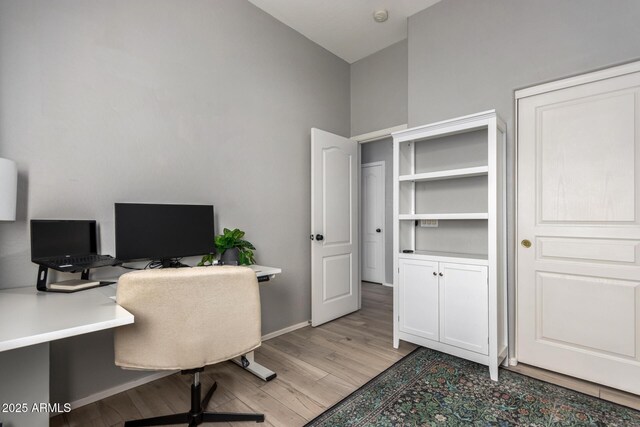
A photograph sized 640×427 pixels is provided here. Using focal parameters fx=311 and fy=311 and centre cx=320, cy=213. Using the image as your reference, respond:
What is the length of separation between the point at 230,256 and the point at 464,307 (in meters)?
1.84

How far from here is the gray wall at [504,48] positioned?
208 centimetres

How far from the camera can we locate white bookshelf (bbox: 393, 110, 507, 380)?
225cm

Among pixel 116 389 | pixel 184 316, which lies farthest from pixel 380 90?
pixel 116 389

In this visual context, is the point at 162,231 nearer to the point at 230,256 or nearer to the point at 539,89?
the point at 230,256

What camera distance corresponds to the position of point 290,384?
217 cm

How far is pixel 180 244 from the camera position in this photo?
2.25m

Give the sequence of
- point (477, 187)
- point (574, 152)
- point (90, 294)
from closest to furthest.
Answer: point (90, 294) < point (574, 152) < point (477, 187)

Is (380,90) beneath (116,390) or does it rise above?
above

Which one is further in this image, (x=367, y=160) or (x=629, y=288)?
(x=367, y=160)

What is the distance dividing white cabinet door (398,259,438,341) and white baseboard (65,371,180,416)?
192 centimetres

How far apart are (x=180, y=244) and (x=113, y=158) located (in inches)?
28.1

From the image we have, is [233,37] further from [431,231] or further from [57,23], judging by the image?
[431,231]

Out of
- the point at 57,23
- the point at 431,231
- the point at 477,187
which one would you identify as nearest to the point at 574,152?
the point at 477,187

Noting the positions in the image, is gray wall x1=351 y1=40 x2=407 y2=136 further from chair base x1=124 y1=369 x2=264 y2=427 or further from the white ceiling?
chair base x1=124 y1=369 x2=264 y2=427
